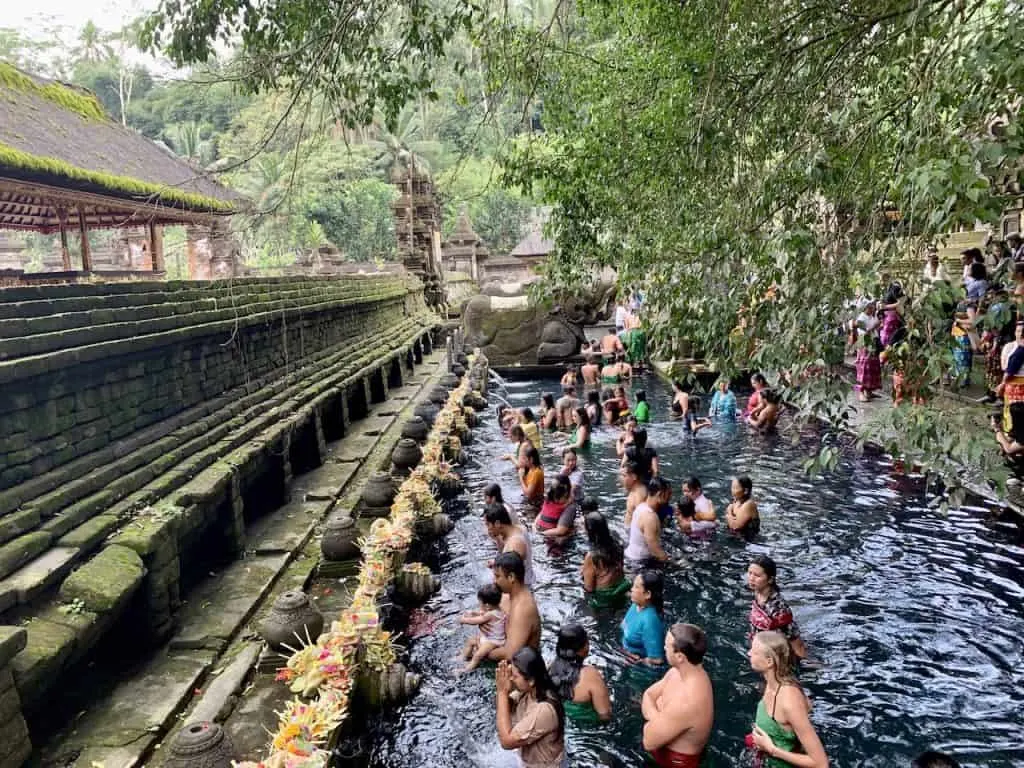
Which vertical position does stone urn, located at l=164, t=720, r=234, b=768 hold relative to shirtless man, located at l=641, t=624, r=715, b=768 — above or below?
above

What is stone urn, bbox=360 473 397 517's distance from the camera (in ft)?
29.8

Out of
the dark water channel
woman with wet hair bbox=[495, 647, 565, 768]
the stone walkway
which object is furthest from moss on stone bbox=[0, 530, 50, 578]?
woman with wet hair bbox=[495, 647, 565, 768]

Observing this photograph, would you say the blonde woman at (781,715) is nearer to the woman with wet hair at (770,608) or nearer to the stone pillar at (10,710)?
the woman with wet hair at (770,608)

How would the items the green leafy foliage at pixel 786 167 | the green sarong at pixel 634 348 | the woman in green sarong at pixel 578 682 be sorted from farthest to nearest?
1. the green sarong at pixel 634 348
2. the woman in green sarong at pixel 578 682
3. the green leafy foliage at pixel 786 167

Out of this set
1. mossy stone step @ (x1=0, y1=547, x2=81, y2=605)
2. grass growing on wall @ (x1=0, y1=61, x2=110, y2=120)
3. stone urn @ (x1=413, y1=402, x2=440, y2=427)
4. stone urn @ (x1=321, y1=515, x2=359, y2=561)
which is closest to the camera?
mossy stone step @ (x1=0, y1=547, x2=81, y2=605)

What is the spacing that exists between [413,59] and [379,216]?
36.9m

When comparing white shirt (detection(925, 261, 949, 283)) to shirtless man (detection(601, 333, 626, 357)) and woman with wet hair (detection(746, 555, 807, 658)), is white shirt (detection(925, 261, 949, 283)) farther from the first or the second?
shirtless man (detection(601, 333, 626, 357))

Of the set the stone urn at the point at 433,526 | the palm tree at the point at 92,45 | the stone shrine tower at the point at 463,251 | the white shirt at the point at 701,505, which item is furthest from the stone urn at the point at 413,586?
the palm tree at the point at 92,45

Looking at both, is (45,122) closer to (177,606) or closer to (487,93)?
(487,93)

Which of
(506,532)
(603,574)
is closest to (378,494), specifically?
(506,532)

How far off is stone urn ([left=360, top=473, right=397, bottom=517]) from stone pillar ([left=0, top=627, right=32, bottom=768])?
15.9ft

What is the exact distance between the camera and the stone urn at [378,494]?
Result: 9.08m

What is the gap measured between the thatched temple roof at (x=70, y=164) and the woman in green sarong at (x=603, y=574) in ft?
23.1

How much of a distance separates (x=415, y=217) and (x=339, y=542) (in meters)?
24.3
